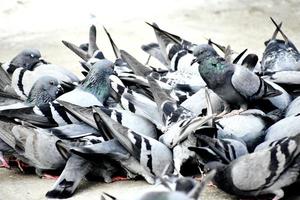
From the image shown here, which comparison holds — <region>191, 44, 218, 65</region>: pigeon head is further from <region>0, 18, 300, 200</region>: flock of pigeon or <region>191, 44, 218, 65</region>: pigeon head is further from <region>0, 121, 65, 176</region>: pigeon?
<region>0, 121, 65, 176</region>: pigeon

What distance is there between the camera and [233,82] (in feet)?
16.9

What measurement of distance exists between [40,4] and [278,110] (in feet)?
20.8

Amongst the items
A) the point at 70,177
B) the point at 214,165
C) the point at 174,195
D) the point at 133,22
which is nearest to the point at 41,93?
the point at 70,177

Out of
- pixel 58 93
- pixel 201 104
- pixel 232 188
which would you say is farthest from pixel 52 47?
pixel 232 188

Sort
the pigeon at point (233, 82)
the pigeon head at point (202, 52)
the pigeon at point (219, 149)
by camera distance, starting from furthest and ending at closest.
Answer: the pigeon head at point (202, 52) → the pigeon at point (233, 82) → the pigeon at point (219, 149)

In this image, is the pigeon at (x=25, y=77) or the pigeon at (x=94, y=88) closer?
the pigeon at (x=94, y=88)

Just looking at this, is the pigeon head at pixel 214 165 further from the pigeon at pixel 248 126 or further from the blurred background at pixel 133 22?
the blurred background at pixel 133 22

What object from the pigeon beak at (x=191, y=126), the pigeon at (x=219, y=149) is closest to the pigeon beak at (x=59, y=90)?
the pigeon beak at (x=191, y=126)

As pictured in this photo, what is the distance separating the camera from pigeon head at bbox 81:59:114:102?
18.2 ft

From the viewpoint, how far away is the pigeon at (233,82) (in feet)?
16.8

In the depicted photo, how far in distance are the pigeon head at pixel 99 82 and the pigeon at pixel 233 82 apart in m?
0.74

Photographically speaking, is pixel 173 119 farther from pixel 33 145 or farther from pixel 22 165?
pixel 22 165

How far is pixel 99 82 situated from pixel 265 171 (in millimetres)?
1779

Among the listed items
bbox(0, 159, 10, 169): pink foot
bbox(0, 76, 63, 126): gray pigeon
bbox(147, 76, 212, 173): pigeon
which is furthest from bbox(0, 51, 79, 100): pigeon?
bbox(147, 76, 212, 173): pigeon
